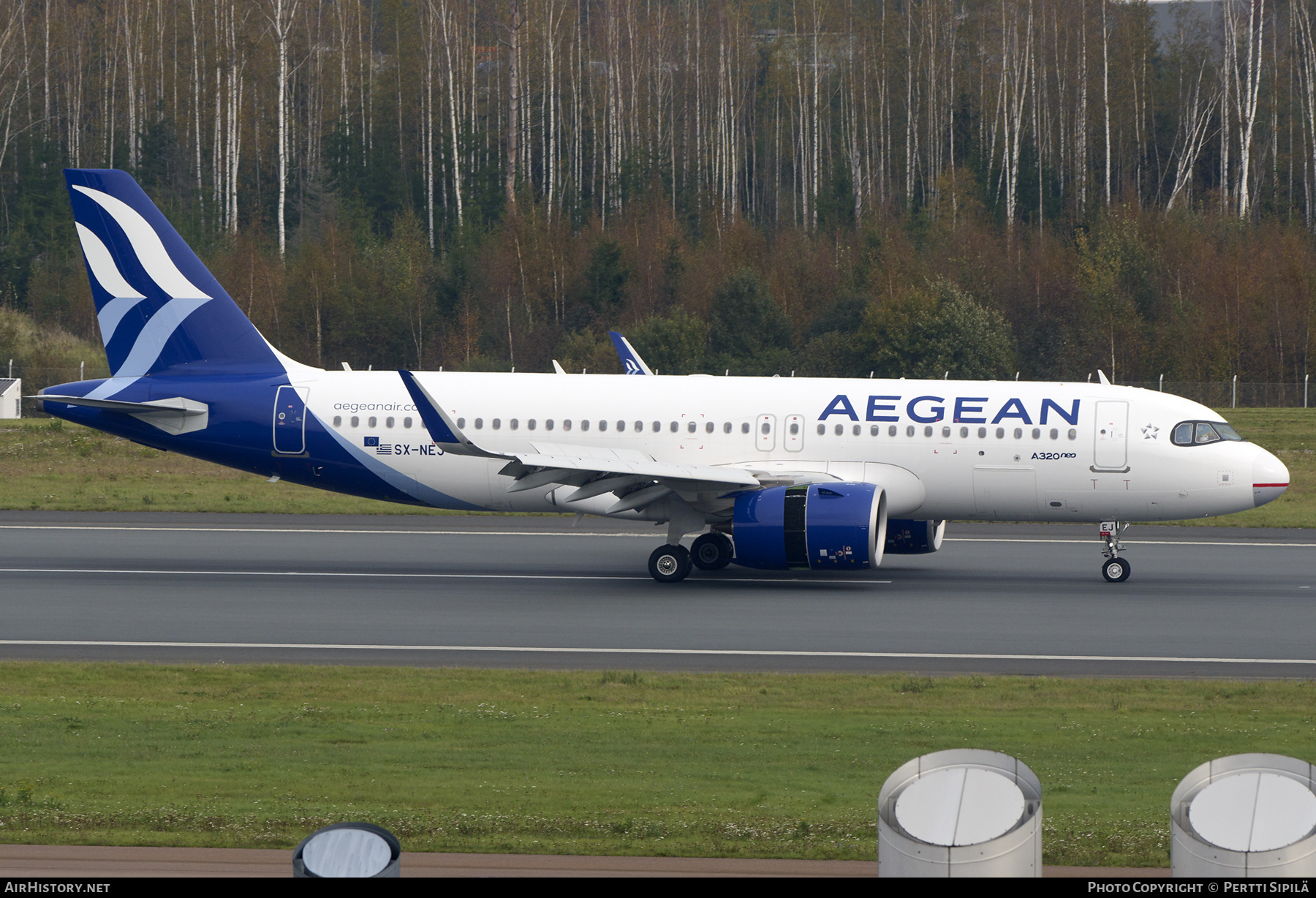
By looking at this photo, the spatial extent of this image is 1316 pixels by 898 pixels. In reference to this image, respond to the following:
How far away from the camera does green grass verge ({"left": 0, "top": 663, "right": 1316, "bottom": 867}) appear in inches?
333

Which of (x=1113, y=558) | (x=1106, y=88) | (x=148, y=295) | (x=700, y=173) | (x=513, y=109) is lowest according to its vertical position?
(x=1113, y=558)

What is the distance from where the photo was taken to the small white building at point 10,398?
51188 mm

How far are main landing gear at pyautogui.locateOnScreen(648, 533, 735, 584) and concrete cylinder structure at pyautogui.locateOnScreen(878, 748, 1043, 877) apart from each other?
17598 mm

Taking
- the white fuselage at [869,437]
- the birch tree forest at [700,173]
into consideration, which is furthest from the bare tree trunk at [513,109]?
the white fuselage at [869,437]

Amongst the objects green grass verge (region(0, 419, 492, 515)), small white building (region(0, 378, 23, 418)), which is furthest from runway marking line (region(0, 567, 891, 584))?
small white building (region(0, 378, 23, 418))

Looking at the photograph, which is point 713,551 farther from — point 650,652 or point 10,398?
point 10,398

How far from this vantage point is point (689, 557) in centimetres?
2264

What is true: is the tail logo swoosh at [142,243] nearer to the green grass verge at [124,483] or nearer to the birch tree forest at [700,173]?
the green grass verge at [124,483]

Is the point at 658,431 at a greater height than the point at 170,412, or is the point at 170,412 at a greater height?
the point at 170,412

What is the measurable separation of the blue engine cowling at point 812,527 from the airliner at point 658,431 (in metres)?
0.78

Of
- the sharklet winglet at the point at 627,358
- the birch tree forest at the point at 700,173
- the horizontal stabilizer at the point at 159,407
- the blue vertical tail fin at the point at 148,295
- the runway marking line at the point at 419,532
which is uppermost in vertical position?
the birch tree forest at the point at 700,173

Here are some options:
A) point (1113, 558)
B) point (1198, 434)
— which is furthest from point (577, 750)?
point (1198, 434)

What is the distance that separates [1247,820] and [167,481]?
35.4 metres
